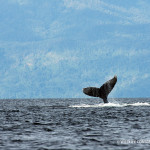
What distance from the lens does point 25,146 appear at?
1798cm

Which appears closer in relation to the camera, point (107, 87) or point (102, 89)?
point (107, 87)

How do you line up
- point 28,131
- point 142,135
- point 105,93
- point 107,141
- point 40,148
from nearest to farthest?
1. point 40,148
2. point 107,141
3. point 142,135
4. point 28,131
5. point 105,93

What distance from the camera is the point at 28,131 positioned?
23.2 metres

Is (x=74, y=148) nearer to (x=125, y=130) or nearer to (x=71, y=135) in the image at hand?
(x=71, y=135)

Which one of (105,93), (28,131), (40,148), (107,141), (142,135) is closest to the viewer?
(40,148)

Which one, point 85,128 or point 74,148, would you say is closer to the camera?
point 74,148

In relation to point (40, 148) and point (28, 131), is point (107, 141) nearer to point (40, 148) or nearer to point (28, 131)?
point (40, 148)

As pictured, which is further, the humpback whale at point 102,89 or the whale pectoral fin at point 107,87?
the whale pectoral fin at point 107,87

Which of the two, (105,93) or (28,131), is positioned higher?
(105,93)

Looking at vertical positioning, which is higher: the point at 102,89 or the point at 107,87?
the point at 107,87

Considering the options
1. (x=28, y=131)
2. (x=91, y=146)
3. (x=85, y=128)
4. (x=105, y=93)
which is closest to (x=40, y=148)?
(x=91, y=146)

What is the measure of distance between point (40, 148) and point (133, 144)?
13.3 ft

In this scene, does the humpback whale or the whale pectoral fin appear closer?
the humpback whale

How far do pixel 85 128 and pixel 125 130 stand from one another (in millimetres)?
2592
